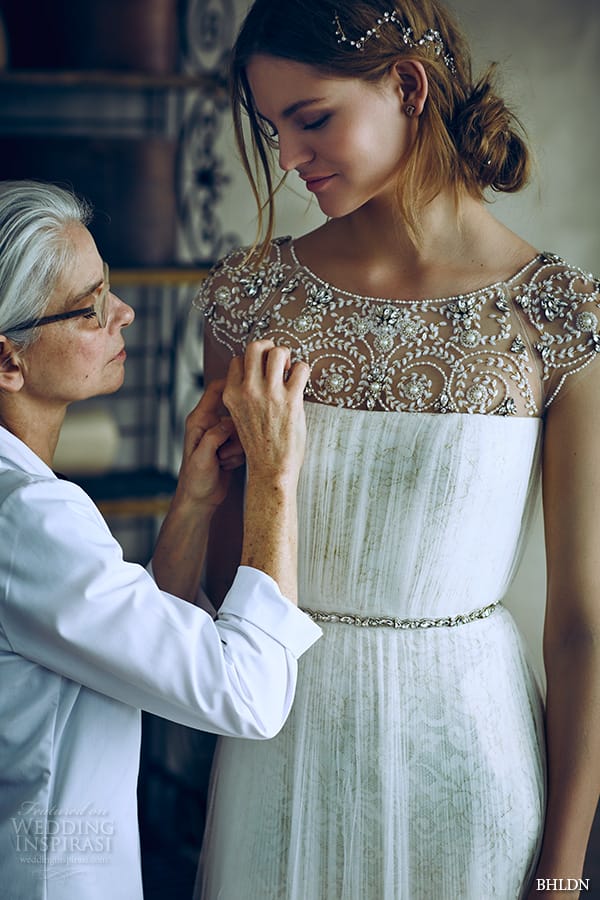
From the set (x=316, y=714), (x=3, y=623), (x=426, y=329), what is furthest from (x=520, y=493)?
(x=3, y=623)

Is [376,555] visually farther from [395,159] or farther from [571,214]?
[571,214]

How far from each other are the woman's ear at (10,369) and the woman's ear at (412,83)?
0.57 m

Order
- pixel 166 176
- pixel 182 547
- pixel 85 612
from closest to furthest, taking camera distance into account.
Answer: pixel 85 612 → pixel 182 547 → pixel 166 176

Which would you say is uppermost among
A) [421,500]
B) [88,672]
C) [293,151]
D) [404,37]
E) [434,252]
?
[404,37]

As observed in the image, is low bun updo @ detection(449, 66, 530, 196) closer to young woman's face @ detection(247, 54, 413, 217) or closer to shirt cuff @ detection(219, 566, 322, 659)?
young woman's face @ detection(247, 54, 413, 217)

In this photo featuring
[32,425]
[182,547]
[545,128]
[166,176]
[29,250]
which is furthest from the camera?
[545,128]

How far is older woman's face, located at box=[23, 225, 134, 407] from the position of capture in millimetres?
1252

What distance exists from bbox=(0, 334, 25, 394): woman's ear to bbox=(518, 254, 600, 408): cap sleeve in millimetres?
621

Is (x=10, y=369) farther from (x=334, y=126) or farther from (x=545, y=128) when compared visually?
(x=545, y=128)

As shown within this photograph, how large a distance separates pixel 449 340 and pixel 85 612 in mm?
556

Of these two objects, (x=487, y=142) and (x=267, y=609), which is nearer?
(x=267, y=609)

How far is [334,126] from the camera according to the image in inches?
48.9

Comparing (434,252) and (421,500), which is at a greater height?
(434,252)

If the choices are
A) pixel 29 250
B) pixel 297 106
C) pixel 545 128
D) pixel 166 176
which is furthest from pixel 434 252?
pixel 545 128
